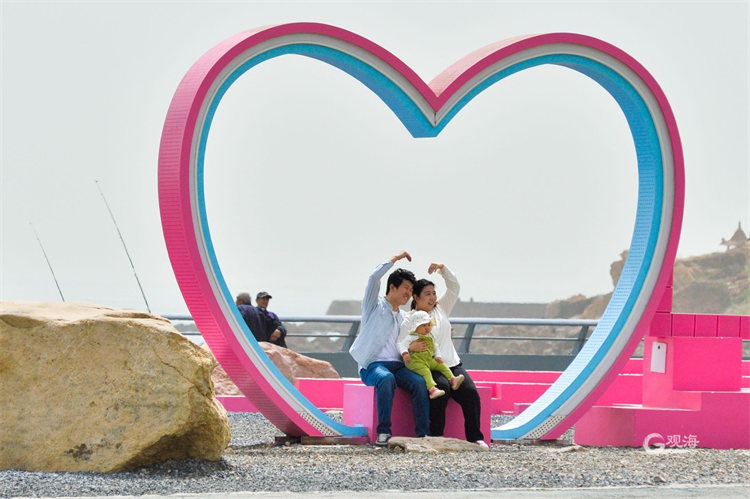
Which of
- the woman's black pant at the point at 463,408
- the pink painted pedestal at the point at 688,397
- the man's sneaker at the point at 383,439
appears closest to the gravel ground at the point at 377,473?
the man's sneaker at the point at 383,439

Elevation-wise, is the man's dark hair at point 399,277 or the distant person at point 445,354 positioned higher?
the man's dark hair at point 399,277

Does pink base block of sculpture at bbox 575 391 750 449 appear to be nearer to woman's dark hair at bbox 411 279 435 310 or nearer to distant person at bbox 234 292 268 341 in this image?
woman's dark hair at bbox 411 279 435 310

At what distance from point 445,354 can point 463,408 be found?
0.50 meters

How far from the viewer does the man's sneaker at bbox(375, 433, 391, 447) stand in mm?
9727

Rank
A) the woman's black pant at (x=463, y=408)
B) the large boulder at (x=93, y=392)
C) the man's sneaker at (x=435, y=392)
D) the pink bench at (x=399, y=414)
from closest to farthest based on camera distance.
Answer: the large boulder at (x=93, y=392) < the man's sneaker at (x=435, y=392) < the woman's black pant at (x=463, y=408) < the pink bench at (x=399, y=414)

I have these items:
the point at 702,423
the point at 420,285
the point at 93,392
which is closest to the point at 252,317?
the point at 420,285

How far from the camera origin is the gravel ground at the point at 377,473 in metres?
7.43

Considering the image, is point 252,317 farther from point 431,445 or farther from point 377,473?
point 377,473

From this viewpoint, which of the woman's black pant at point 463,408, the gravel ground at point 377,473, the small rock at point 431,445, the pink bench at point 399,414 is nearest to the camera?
the gravel ground at point 377,473

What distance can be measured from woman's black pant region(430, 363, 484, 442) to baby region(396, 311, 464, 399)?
6 cm

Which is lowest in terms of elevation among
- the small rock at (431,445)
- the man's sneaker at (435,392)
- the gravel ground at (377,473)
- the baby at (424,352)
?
the gravel ground at (377,473)

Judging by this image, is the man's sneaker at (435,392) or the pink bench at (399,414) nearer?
the man's sneaker at (435,392)
